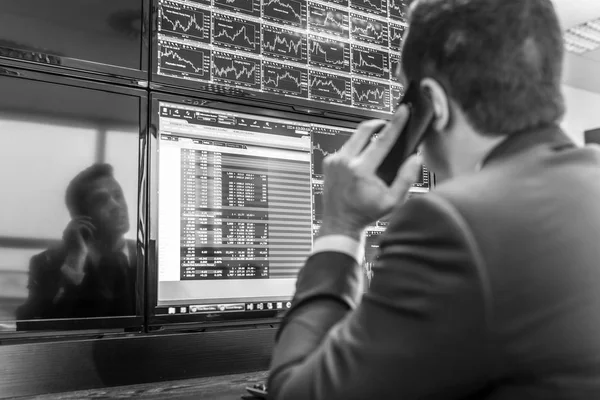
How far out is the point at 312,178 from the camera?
1.68 metres

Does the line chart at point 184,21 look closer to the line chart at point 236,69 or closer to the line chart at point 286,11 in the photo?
the line chart at point 236,69

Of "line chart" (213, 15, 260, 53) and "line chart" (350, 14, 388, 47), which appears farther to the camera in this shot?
"line chart" (350, 14, 388, 47)

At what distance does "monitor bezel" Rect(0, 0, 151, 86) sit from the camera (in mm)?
1282

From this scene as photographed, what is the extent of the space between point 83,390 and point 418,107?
100 centimetres

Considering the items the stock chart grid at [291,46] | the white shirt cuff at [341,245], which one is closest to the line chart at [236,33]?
the stock chart grid at [291,46]

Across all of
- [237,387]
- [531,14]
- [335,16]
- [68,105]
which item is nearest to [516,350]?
[531,14]

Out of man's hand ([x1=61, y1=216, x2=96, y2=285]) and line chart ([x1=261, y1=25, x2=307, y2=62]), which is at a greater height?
line chart ([x1=261, y1=25, x2=307, y2=62])

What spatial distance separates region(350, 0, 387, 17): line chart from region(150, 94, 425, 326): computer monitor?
0.49 meters

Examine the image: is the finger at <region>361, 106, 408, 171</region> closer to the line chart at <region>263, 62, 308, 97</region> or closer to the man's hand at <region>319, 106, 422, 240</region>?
the man's hand at <region>319, 106, 422, 240</region>

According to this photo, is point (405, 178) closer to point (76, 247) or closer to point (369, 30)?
point (76, 247)

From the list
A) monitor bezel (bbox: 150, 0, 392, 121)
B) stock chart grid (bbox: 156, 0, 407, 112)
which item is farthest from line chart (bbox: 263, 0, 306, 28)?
monitor bezel (bbox: 150, 0, 392, 121)

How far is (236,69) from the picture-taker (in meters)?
1.58

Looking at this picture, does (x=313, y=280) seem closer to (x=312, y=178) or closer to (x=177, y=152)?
(x=177, y=152)

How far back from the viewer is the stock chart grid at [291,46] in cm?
150
